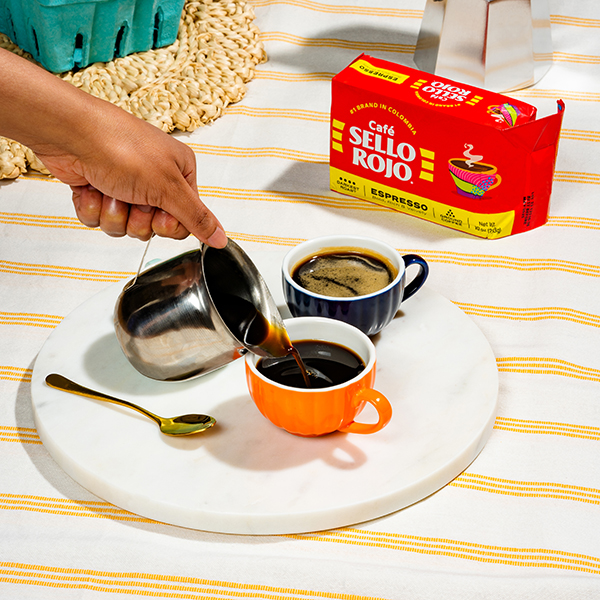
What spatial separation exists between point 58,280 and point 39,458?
1.11 ft

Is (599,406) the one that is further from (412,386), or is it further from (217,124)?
(217,124)

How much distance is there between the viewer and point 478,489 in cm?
68

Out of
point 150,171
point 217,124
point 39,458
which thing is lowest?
point 39,458

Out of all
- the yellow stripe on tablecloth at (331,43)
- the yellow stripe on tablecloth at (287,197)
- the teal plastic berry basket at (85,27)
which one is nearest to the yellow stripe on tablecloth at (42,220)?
the yellow stripe on tablecloth at (287,197)

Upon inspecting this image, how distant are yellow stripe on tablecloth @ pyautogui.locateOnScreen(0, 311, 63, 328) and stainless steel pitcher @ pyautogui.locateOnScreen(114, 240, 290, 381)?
23 cm

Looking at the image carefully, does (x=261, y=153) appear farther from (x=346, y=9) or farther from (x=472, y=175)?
(x=346, y=9)

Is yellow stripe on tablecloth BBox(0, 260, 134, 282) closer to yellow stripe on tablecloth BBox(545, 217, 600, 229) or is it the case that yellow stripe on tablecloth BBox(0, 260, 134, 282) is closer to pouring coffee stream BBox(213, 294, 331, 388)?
pouring coffee stream BBox(213, 294, 331, 388)

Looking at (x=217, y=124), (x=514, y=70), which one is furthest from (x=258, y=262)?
(x=514, y=70)

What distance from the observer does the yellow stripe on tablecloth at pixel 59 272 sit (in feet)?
3.34

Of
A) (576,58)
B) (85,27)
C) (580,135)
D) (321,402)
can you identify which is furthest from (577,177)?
(85,27)

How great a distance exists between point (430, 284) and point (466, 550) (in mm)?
428

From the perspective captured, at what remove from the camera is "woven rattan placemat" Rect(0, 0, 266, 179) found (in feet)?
4.09

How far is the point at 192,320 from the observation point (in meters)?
0.70

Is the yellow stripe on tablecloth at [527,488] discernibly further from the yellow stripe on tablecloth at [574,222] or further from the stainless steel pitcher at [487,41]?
the stainless steel pitcher at [487,41]
